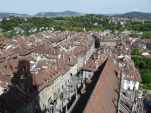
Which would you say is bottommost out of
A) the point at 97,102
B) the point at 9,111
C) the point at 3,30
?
the point at 3,30

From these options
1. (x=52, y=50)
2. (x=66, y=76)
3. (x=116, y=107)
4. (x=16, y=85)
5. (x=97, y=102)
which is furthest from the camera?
(x=52, y=50)

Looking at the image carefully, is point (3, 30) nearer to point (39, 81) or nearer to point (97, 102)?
point (39, 81)

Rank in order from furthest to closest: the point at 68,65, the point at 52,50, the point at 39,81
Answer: the point at 52,50 → the point at 68,65 → the point at 39,81

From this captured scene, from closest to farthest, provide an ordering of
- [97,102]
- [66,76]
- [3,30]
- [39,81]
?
1. [97,102]
2. [39,81]
3. [66,76]
4. [3,30]

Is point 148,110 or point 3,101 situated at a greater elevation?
point 3,101

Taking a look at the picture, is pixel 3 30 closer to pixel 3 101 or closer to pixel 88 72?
pixel 88 72

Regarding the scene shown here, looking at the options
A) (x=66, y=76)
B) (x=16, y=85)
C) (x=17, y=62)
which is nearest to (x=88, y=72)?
(x=66, y=76)

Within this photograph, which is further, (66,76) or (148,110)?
(66,76)

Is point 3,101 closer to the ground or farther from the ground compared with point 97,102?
closer to the ground

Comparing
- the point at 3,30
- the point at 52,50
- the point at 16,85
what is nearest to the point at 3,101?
the point at 16,85
